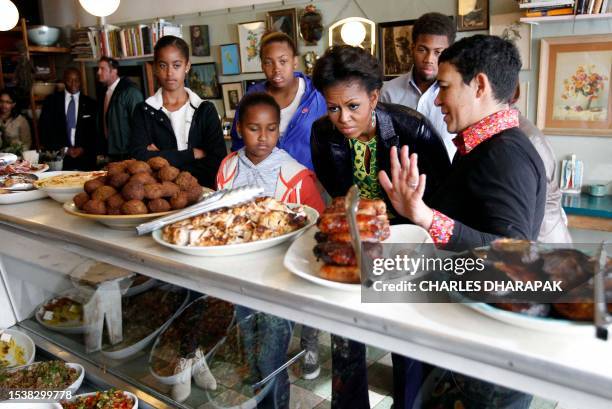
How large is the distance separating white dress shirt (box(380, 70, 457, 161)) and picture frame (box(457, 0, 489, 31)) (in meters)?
1.42

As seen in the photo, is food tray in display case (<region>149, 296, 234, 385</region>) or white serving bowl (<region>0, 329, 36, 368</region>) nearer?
food tray in display case (<region>149, 296, 234, 385</region>)

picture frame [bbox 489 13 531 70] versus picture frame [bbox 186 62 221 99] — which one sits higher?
picture frame [bbox 489 13 531 70]

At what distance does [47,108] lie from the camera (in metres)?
6.78

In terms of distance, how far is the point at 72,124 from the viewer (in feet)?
22.3

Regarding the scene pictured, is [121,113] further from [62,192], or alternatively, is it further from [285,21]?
[62,192]

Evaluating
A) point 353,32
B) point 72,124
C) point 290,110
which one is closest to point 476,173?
point 290,110

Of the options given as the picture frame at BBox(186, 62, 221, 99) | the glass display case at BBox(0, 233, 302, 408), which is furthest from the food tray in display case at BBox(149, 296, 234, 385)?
the picture frame at BBox(186, 62, 221, 99)

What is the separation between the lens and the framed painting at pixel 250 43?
5.59 meters

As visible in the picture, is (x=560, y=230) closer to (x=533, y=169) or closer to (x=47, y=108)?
(x=533, y=169)

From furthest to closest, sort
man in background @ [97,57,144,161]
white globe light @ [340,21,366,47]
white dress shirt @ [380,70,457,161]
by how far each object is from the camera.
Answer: man in background @ [97,57,144,161], white globe light @ [340,21,366,47], white dress shirt @ [380,70,457,161]

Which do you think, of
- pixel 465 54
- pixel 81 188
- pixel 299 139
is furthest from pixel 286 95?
pixel 465 54

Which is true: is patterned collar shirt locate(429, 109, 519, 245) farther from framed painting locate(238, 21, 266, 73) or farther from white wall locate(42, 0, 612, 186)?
framed painting locate(238, 21, 266, 73)

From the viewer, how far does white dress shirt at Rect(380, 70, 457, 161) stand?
9.90 ft

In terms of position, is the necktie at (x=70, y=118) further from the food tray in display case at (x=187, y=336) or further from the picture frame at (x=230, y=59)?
the food tray in display case at (x=187, y=336)
